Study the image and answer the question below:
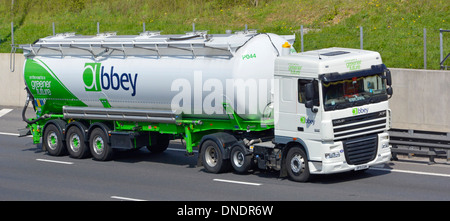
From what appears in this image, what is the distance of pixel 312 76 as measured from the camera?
622 inches

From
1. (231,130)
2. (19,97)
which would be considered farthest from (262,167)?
(19,97)

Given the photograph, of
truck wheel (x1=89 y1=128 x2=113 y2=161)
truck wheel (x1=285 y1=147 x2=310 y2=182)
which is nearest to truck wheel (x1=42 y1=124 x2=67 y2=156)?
truck wheel (x1=89 y1=128 x2=113 y2=161)

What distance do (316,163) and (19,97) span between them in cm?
1918

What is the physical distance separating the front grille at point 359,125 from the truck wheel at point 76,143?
790cm

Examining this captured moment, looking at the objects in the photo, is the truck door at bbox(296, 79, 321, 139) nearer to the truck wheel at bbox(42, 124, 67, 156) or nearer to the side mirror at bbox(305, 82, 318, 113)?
the side mirror at bbox(305, 82, 318, 113)

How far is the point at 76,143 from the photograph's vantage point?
21203mm

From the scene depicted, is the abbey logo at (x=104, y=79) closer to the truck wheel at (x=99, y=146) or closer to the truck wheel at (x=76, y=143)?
the truck wheel at (x=99, y=146)

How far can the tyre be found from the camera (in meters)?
20.6

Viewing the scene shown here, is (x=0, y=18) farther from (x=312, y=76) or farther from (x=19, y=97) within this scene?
(x=312, y=76)

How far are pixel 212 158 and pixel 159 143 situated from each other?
3.52 meters

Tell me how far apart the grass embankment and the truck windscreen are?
769cm

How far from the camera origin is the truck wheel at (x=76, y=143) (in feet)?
68.5

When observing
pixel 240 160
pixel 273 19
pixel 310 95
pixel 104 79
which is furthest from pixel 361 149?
pixel 273 19

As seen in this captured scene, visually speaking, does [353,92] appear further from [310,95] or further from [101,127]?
[101,127]
